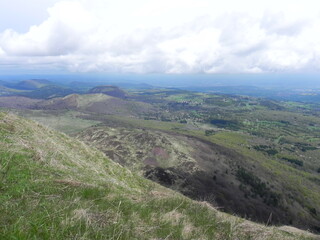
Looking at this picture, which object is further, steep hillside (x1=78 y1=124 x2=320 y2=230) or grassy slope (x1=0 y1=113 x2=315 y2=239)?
steep hillside (x1=78 y1=124 x2=320 y2=230)

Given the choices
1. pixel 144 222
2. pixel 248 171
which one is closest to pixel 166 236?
pixel 144 222

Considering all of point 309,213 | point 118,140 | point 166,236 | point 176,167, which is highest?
point 166,236

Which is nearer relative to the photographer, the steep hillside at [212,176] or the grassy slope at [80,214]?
the grassy slope at [80,214]

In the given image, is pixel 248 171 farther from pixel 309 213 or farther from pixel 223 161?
pixel 309 213

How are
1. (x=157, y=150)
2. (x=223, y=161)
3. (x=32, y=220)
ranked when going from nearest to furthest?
1. (x=32, y=220)
2. (x=157, y=150)
3. (x=223, y=161)

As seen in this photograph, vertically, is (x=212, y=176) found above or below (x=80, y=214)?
below

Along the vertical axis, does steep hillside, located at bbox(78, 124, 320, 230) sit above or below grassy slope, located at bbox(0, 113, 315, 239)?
below

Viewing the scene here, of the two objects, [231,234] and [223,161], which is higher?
[231,234]

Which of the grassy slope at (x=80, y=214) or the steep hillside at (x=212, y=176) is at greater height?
the grassy slope at (x=80, y=214)

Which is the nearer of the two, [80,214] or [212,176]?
[80,214]

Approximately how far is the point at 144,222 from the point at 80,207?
82.5 inches

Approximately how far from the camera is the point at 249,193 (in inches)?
3088

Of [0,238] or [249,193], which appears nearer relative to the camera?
[0,238]

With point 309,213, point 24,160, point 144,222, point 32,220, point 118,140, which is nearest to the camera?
point 32,220
